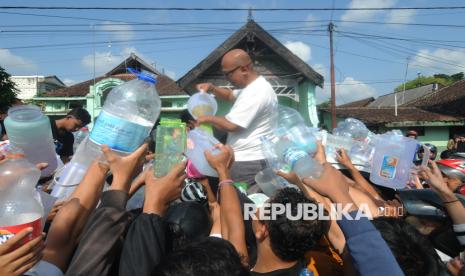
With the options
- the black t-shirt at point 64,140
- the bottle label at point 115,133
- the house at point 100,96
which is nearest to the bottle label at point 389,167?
the bottle label at point 115,133

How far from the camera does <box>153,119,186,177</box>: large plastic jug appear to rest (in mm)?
2369

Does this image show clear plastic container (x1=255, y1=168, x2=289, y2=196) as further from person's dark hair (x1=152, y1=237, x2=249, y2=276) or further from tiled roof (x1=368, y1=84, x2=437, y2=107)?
tiled roof (x1=368, y1=84, x2=437, y2=107)

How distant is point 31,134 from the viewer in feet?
8.64

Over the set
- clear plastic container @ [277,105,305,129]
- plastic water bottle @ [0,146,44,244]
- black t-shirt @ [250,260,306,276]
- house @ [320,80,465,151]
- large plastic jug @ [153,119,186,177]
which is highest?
house @ [320,80,465,151]

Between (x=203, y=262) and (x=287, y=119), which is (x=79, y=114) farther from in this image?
(x=203, y=262)

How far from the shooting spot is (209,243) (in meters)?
1.42

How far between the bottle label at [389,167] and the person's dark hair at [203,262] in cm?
227

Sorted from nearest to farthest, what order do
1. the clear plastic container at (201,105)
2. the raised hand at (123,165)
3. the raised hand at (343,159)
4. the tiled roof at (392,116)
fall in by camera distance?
the raised hand at (123,165) → the raised hand at (343,159) → the clear plastic container at (201,105) → the tiled roof at (392,116)

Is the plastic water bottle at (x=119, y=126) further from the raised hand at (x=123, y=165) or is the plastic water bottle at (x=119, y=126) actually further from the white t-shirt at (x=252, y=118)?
the white t-shirt at (x=252, y=118)

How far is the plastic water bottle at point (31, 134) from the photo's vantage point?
2.61 meters

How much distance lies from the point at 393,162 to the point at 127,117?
7.39 ft

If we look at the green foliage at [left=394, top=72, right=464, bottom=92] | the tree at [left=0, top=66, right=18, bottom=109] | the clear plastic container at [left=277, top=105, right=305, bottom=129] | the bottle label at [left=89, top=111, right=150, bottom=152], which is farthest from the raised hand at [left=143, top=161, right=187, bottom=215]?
the green foliage at [left=394, top=72, right=464, bottom=92]

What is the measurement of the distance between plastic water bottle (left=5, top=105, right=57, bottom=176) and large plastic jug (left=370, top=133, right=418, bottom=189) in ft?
8.86

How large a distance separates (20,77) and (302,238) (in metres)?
56.1
